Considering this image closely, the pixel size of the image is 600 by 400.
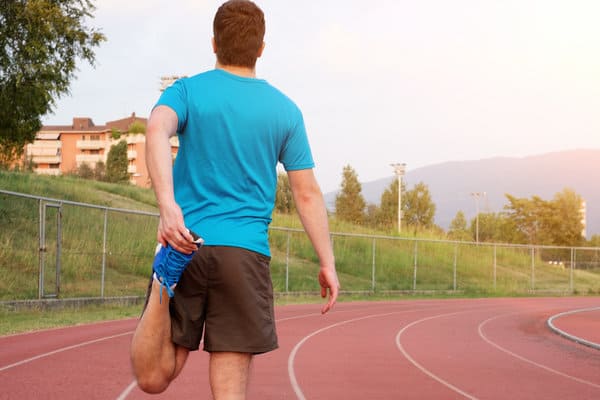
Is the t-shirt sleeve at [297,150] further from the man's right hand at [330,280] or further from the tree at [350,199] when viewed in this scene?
the tree at [350,199]

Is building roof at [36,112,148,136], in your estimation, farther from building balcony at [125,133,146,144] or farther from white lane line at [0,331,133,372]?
white lane line at [0,331,133,372]

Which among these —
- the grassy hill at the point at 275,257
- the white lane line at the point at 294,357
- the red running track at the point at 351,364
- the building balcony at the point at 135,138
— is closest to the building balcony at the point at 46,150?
the building balcony at the point at 135,138

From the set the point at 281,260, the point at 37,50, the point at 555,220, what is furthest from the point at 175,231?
the point at 555,220

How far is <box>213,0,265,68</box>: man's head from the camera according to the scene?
10.3 feet

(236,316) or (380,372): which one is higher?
(236,316)

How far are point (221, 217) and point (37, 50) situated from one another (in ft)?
76.4

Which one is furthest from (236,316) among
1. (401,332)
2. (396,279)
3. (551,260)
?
(551,260)

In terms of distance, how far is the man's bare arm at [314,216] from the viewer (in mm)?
3373

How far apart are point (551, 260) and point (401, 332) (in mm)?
28651

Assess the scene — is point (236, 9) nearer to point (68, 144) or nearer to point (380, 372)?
point (380, 372)

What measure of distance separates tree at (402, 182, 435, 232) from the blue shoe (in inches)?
3028

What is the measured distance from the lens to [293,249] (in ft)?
117

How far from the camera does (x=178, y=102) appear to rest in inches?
120

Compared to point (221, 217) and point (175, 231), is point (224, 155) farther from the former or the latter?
point (175, 231)
